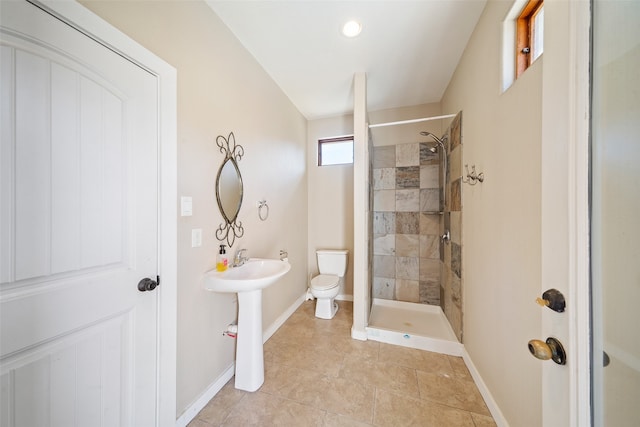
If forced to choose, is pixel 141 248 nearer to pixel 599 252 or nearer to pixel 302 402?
pixel 302 402

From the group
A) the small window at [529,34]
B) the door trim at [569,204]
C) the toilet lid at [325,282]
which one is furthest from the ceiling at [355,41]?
the toilet lid at [325,282]

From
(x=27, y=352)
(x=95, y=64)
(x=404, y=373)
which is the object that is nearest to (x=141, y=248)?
(x=27, y=352)

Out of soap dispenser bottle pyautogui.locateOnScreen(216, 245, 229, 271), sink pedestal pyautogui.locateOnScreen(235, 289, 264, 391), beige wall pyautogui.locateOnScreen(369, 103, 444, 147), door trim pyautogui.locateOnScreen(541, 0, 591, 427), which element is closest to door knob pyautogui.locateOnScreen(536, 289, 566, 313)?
door trim pyautogui.locateOnScreen(541, 0, 591, 427)

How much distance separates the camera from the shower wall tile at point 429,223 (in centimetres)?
265

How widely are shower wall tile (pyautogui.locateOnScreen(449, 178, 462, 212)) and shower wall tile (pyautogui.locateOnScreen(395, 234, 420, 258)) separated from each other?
0.73m

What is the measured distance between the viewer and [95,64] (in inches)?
34.1

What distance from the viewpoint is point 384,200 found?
112 inches

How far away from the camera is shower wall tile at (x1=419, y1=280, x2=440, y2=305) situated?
2633 mm

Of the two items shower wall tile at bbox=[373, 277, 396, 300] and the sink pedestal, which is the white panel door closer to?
the sink pedestal

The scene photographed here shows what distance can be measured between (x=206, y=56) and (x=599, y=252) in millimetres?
2027

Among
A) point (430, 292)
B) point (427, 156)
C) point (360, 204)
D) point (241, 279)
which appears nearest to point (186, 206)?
point (241, 279)

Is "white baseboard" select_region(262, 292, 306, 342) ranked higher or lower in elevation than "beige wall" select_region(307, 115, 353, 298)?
lower

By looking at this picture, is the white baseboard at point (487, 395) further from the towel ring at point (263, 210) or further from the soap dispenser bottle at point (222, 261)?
the towel ring at point (263, 210)

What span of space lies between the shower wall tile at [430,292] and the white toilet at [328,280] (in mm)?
1013
